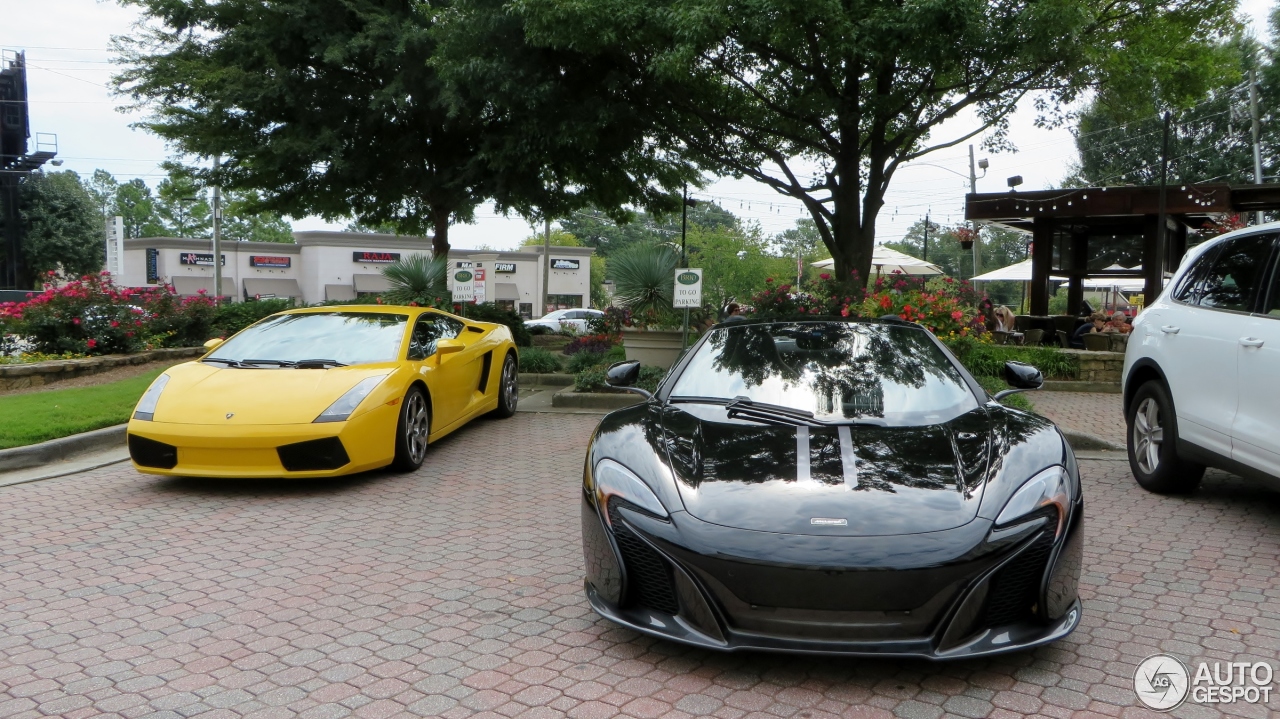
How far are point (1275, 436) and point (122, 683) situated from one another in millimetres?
5447

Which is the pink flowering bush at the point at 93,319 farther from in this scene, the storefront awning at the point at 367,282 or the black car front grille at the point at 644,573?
the storefront awning at the point at 367,282

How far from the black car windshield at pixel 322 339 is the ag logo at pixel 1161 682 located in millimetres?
5489

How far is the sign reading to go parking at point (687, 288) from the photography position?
35.3 ft

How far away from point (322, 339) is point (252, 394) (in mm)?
1110

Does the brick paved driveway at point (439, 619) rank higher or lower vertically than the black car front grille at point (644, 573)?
Answer: lower

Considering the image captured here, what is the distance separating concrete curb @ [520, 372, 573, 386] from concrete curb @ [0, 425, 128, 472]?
5.48m

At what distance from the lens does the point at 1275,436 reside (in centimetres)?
491

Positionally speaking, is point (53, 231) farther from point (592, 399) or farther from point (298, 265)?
point (592, 399)

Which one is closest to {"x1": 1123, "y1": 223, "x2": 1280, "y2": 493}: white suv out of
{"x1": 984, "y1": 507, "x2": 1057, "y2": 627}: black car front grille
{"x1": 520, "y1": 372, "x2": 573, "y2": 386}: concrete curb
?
{"x1": 984, "y1": 507, "x2": 1057, "y2": 627}: black car front grille

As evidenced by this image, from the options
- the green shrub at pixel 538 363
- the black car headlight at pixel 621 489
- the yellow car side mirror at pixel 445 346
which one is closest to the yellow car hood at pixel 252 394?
the yellow car side mirror at pixel 445 346

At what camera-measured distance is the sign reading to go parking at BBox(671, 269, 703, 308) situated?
10.8 metres

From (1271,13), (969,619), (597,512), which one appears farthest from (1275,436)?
(1271,13)

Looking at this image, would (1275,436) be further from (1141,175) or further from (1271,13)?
(1141,175)

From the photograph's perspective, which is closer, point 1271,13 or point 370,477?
point 370,477
